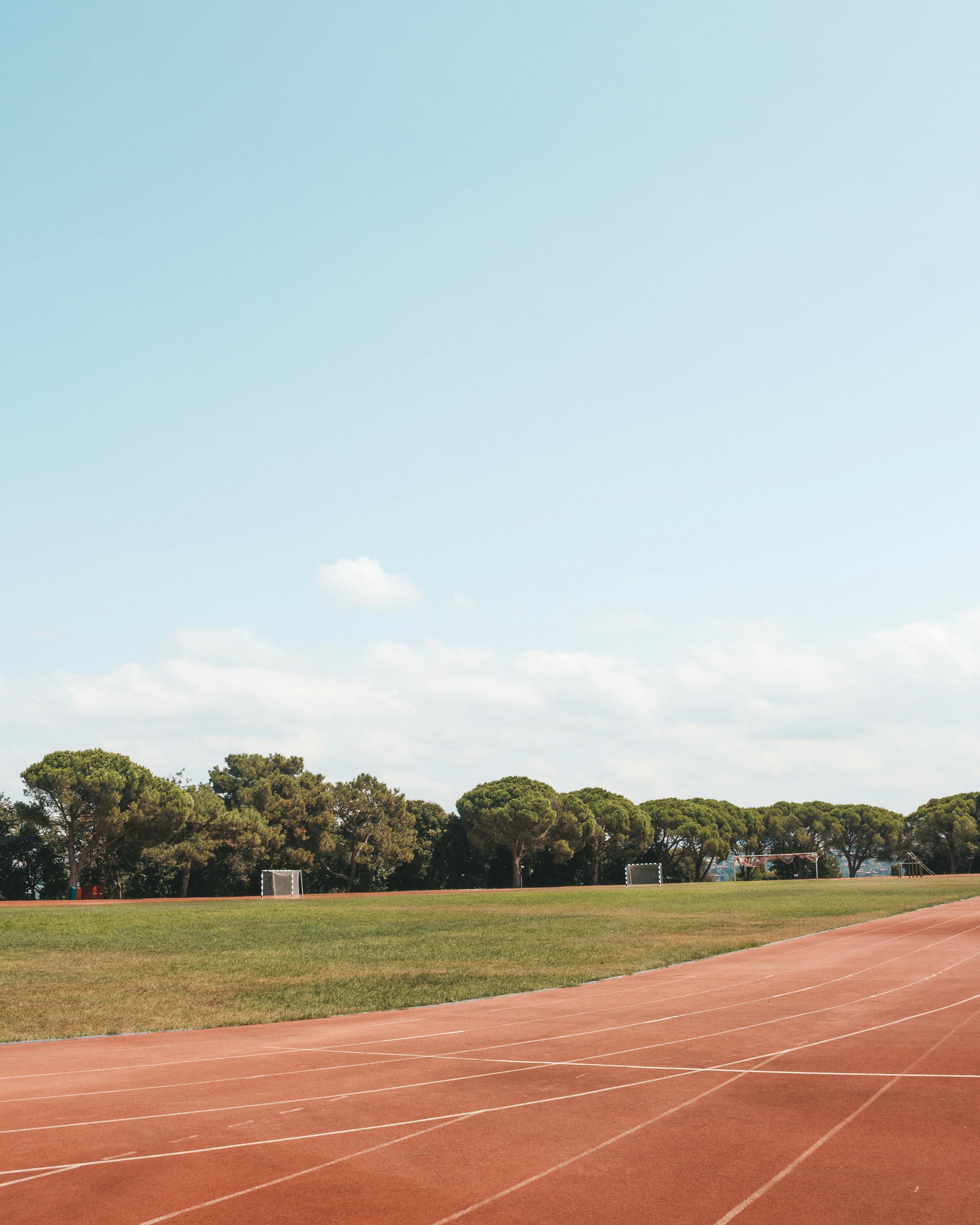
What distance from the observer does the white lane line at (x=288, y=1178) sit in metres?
5.96

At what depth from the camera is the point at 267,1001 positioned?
51.2 ft

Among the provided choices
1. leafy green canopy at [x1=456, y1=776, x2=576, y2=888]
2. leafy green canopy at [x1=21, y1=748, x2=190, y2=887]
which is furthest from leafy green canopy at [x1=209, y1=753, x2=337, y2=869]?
leafy green canopy at [x1=456, y1=776, x2=576, y2=888]

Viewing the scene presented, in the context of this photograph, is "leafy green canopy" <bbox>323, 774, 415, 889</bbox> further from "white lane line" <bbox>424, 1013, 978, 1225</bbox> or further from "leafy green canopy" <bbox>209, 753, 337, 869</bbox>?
"white lane line" <bbox>424, 1013, 978, 1225</bbox>

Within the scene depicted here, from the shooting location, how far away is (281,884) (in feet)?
218

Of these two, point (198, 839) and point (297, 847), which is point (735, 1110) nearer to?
point (198, 839)

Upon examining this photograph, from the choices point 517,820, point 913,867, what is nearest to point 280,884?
point 517,820

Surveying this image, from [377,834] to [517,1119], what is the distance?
70.4 m

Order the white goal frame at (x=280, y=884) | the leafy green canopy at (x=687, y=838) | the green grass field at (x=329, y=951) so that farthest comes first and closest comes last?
the leafy green canopy at (x=687, y=838), the white goal frame at (x=280, y=884), the green grass field at (x=329, y=951)

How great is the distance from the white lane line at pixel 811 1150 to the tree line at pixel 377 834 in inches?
2274

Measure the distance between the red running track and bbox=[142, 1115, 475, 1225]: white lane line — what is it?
24 millimetres

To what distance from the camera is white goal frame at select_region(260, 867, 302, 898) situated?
65.2m

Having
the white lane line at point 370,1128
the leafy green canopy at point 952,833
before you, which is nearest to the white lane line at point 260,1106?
the white lane line at point 370,1128

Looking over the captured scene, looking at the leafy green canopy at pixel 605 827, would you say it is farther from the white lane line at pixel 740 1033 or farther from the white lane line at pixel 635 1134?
the white lane line at pixel 635 1134

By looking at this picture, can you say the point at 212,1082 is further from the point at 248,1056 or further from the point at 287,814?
the point at 287,814
